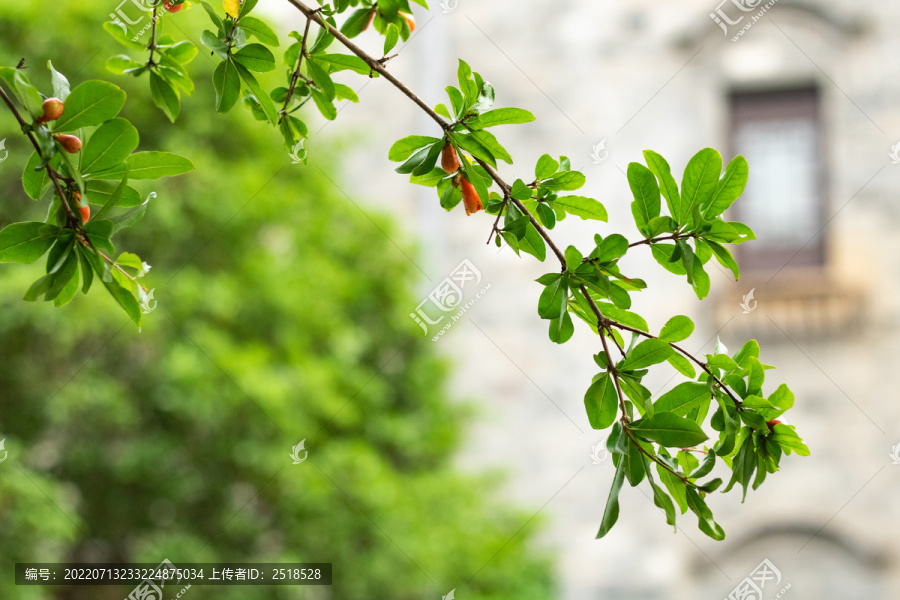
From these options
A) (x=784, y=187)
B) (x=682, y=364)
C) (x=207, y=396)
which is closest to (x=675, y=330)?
(x=682, y=364)

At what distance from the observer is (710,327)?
4.65m

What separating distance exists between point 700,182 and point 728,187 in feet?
0.09

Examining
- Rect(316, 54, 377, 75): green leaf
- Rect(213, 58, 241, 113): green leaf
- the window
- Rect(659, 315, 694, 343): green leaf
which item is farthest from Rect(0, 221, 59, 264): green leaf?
the window

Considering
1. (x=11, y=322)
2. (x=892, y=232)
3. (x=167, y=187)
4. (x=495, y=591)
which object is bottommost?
(x=495, y=591)

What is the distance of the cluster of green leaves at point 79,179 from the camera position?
725 millimetres

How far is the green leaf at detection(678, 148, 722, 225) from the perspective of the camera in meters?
0.78

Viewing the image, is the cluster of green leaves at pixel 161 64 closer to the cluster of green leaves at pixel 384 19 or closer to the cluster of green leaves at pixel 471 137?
the cluster of green leaves at pixel 384 19

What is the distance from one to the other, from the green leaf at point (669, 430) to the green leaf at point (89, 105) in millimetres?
529

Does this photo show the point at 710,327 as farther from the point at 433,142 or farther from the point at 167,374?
the point at 433,142

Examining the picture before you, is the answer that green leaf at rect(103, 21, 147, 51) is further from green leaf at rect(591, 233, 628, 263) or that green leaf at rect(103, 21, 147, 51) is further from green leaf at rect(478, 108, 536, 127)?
green leaf at rect(591, 233, 628, 263)

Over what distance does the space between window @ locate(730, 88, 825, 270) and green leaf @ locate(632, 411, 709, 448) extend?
4285mm

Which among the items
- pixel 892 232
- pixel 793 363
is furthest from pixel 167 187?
pixel 892 232

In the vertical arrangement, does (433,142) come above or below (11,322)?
above

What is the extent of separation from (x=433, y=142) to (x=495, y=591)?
333 centimetres
